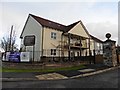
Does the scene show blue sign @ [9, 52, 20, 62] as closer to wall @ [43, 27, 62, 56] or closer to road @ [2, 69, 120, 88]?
wall @ [43, 27, 62, 56]

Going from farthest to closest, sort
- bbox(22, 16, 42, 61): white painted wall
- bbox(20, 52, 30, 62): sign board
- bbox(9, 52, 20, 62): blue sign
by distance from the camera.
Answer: bbox(22, 16, 42, 61): white painted wall, bbox(9, 52, 20, 62): blue sign, bbox(20, 52, 30, 62): sign board

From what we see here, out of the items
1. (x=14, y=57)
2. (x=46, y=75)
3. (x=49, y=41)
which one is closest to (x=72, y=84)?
(x=46, y=75)

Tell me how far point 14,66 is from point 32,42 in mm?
6430

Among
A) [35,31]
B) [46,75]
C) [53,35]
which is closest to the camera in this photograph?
[46,75]

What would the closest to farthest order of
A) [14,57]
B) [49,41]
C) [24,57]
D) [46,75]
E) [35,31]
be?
1. [46,75]
2. [24,57]
3. [14,57]
4. [49,41]
5. [35,31]

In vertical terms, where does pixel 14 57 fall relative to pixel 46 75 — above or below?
above

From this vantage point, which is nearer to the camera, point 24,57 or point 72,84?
point 72,84

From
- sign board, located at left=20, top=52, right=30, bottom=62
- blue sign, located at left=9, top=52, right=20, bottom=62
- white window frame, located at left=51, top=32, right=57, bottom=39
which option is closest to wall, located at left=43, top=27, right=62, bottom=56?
white window frame, located at left=51, top=32, right=57, bottom=39

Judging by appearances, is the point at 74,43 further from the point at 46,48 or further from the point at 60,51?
the point at 46,48

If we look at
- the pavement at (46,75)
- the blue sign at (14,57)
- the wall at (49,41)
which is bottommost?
the pavement at (46,75)

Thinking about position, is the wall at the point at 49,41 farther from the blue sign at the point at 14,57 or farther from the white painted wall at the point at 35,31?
the blue sign at the point at 14,57

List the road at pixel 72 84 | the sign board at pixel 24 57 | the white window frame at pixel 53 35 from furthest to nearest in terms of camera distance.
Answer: the white window frame at pixel 53 35 → the sign board at pixel 24 57 → the road at pixel 72 84

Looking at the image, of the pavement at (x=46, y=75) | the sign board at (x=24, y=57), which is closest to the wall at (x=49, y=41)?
the sign board at (x=24, y=57)

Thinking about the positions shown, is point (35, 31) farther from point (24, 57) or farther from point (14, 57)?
point (24, 57)
